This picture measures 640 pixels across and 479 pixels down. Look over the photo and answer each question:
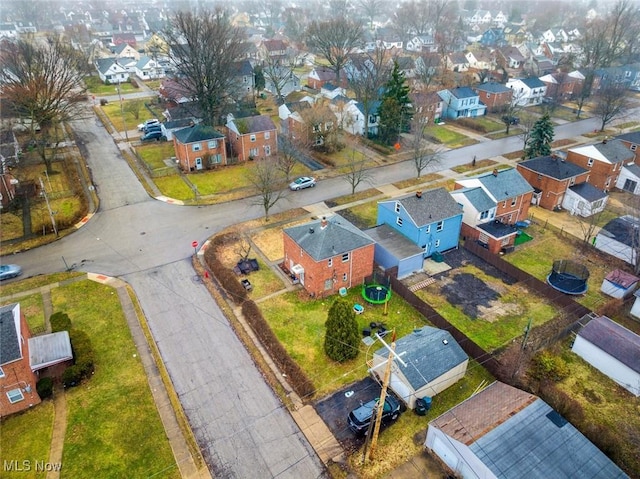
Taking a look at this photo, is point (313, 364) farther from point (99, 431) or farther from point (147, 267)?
point (147, 267)

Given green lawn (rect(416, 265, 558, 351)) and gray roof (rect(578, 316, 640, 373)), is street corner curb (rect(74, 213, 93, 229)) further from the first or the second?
gray roof (rect(578, 316, 640, 373))

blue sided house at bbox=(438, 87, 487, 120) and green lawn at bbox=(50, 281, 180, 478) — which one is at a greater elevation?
blue sided house at bbox=(438, 87, 487, 120)

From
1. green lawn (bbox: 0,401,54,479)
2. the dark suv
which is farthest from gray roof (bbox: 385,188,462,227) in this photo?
green lawn (bbox: 0,401,54,479)

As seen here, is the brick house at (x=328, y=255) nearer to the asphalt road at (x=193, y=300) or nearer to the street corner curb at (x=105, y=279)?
the asphalt road at (x=193, y=300)

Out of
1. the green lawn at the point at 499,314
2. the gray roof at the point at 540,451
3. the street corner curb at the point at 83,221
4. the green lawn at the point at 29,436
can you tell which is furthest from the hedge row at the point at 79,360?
the green lawn at the point at 499,314

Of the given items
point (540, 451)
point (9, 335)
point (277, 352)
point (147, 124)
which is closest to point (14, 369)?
point (9, 335)

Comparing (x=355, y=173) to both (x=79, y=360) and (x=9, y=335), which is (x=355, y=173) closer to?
(x=79, y=360)

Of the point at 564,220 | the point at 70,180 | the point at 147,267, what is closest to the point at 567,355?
the point at 564,220
